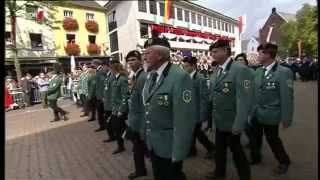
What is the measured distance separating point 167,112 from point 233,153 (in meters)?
1.45

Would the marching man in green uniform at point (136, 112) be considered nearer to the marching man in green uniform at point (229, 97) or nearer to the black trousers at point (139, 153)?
the black trousers at point (139, 153)

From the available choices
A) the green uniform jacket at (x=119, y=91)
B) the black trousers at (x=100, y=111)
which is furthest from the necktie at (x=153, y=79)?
the black trousers at (x=100, y=111)

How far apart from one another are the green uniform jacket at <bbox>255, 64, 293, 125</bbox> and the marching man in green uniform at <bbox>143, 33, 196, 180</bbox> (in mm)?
1920

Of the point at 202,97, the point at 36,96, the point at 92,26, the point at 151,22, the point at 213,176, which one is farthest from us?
the point at 36,96

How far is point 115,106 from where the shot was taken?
7.58 metres

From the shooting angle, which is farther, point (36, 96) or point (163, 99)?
point (36, 96)

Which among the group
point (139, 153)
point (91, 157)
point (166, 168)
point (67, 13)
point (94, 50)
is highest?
point (67, 13)

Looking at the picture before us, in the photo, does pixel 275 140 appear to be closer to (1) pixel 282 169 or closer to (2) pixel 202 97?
(1) pixel 282 169

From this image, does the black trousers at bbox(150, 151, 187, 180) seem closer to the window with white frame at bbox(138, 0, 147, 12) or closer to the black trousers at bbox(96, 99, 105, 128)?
the window with white frame at bbox(138, 0, 147, 12)

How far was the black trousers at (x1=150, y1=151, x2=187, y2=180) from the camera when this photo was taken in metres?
4.09

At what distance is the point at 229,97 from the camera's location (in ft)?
16.7

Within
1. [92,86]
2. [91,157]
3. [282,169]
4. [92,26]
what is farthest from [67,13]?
[92,86]

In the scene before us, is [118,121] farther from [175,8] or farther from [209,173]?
[175,8]

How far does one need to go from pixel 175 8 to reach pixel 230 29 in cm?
403
